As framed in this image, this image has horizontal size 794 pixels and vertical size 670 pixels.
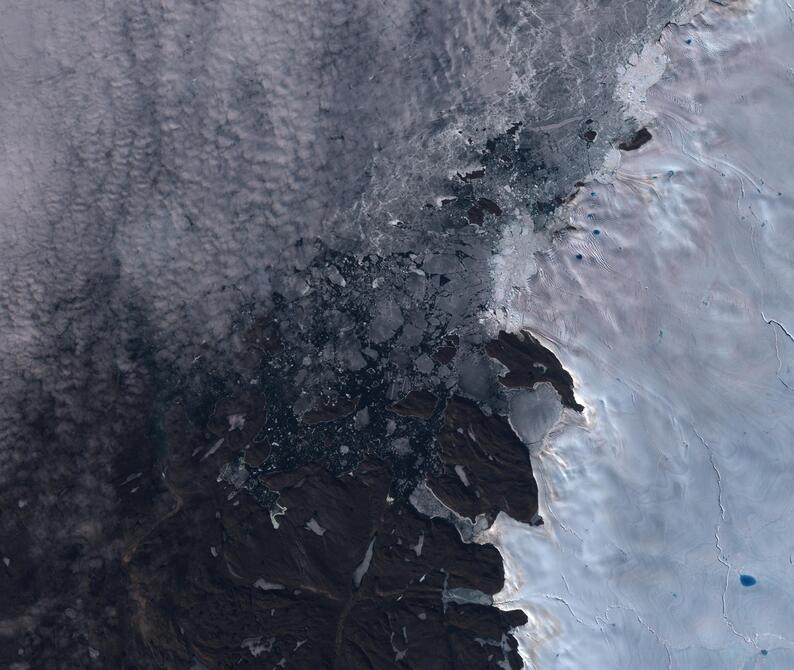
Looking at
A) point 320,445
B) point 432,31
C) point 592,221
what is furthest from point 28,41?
point 592,221

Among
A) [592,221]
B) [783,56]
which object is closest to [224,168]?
[592,221]

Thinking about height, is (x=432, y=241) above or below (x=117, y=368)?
Answer: above

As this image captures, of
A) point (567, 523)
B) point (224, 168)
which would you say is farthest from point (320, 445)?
point (224, 168)

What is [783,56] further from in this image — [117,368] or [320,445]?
[117,368]

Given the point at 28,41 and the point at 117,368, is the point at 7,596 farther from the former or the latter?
the point at 28,41

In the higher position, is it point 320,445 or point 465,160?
point 465,160

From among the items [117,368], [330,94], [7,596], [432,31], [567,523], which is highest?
[432,31]

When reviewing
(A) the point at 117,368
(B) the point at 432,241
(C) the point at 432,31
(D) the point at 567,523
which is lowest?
(D) the point at 567,523
